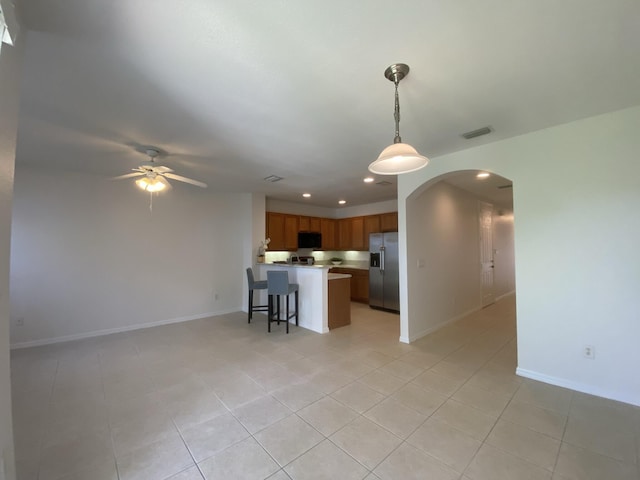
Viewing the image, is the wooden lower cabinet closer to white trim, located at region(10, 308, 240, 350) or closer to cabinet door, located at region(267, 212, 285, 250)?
cabinet door, located at region(267, 212, 285, 250)

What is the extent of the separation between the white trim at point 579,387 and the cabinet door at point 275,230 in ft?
15.9

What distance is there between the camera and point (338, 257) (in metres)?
7.83

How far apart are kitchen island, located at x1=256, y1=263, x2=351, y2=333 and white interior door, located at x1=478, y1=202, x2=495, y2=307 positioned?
3.44 m

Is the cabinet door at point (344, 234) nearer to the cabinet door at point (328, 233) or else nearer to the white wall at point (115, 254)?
the cabinet door at point (328, 233)

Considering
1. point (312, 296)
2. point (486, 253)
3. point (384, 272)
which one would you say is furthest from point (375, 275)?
point (486, 253)

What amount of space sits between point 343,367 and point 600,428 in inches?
85.0

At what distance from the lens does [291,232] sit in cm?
652

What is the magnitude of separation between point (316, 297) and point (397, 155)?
10.6 ft

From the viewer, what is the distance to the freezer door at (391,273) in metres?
5.53

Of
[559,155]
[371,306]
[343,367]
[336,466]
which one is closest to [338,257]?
[371,306]

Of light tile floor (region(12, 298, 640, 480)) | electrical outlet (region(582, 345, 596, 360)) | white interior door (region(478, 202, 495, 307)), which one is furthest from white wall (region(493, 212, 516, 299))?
electrical outlet (region(582, 345, 596, 360))

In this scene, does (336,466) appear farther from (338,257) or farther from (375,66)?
(338,257)

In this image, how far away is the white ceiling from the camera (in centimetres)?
134

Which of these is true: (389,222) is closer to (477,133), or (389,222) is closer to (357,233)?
(357,233)
